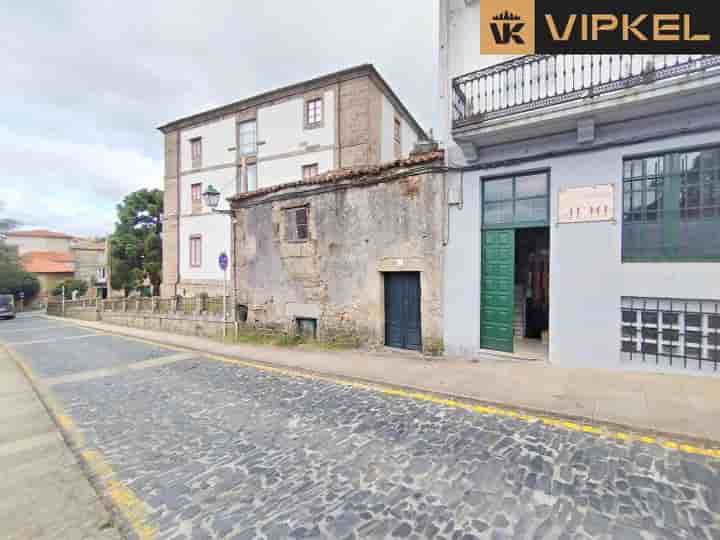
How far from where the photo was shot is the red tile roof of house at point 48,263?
127 feet

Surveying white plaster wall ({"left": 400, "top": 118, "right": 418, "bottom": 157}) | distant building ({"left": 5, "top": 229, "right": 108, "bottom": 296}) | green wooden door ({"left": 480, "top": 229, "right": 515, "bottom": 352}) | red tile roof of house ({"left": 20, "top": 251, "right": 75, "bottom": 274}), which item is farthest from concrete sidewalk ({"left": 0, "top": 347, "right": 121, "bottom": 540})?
red tile roof of house ({"left": 20, "top": 251, "right": 75, "bottom": 274})

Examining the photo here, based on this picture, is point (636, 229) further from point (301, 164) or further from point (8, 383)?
point (301, 164)

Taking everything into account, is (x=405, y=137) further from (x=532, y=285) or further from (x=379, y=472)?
(x=379, y=472)

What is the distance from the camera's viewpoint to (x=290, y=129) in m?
18.9

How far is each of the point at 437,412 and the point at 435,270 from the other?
3.65 m

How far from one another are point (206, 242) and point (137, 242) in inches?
300

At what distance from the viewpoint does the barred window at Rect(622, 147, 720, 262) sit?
5.50m

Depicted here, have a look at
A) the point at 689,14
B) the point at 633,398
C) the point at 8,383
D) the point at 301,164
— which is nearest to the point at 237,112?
the point at 301,164

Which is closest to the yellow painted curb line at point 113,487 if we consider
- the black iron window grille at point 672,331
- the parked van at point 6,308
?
the black iron window grille at point 672,331

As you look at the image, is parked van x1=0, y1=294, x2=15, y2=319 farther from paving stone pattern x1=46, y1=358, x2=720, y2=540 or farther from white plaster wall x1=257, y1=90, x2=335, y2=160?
paving stone pattern x1=46, y1=358, x2=720, y2=540

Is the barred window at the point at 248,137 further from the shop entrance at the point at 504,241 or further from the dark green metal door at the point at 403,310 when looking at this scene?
the shop entrance at the point at 504,241

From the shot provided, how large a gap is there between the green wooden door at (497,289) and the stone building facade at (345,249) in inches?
37.3

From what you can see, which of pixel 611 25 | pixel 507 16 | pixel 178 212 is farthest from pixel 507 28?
pixel 178 212

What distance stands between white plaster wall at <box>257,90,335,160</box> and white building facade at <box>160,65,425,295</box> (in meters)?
0.05
